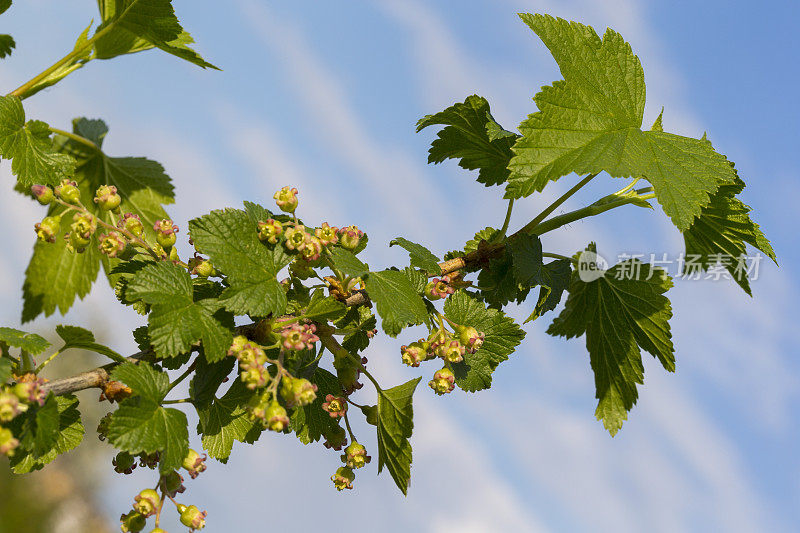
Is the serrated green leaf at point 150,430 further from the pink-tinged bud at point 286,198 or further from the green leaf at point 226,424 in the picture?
the pink-tinged bud at point 286,198

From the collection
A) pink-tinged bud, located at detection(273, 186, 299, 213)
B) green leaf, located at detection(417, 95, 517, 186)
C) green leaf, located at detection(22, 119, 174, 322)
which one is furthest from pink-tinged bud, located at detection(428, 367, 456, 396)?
green leaf, located at detection(22, 119, 174, 322)

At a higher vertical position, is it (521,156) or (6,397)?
(521,156)

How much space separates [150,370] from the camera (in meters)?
1.06

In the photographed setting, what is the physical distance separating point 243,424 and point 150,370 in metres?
0.23

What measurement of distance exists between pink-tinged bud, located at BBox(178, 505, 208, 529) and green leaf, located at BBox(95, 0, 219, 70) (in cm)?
105

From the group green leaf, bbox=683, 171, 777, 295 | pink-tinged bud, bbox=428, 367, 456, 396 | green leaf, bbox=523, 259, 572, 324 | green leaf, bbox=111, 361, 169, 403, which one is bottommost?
green leaf, bbox=111, 361, 169, 403

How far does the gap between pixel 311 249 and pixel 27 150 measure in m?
0.70

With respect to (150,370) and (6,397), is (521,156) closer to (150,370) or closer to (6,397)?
(150,370)

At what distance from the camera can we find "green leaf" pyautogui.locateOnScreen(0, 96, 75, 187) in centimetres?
136

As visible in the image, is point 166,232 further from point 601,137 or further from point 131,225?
point 601,137

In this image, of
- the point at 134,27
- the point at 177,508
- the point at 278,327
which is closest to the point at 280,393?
the point at 278,327

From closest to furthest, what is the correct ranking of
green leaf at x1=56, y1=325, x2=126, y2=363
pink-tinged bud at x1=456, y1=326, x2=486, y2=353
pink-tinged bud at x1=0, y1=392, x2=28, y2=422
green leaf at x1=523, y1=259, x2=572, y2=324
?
pink-tinged bud at x1=0, y1=392, x2=28, y2=422 < green leaf at x1=56, y1=325, x2=126, y2=363 < pink-tinged bud at x1=456, y1=326, x2=486, y2=353 < green leaf at x1=523, y1=259, x2=572, y2=324

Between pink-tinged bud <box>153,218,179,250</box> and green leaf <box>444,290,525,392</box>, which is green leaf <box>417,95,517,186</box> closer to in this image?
green leaf <box>444,290,525,392</box>

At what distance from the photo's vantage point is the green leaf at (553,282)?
1.36m
